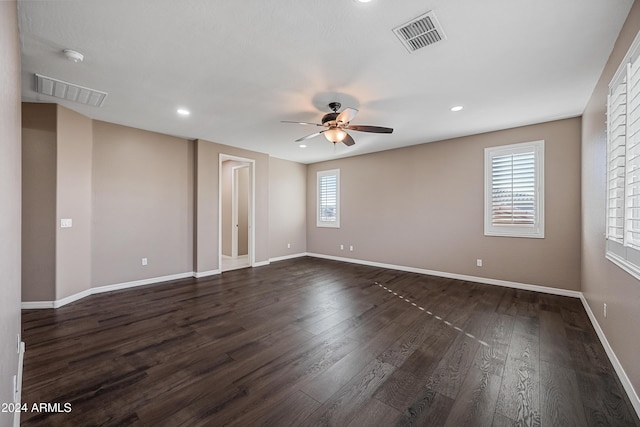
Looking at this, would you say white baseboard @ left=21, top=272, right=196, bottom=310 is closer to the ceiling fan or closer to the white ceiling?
the white ceiling

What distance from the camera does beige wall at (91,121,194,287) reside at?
161 inches

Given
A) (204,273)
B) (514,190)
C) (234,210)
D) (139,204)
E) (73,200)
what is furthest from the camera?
(234,210)

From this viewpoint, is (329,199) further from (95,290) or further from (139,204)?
(95,290)

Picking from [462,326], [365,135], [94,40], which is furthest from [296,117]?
[462,326]

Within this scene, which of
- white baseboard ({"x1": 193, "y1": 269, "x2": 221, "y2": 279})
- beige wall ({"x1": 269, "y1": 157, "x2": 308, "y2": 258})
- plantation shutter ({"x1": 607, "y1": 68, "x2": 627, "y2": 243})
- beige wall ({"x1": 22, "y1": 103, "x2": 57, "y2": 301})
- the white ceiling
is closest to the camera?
the white ceiling

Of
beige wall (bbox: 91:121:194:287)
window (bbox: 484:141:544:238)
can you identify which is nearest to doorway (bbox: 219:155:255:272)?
beige wall (bbox: 91:121:194:287)

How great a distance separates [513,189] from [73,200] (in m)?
6.84

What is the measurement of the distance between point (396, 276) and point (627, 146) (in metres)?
3.80

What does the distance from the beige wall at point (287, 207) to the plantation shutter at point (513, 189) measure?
4645 mm

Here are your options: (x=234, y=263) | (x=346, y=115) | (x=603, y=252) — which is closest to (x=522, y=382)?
(x=603, y=252)

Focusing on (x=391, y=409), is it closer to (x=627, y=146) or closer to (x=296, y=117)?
(x=627, y=146)

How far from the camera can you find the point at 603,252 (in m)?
2.56

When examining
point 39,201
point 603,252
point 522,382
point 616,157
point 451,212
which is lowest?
point 522,382

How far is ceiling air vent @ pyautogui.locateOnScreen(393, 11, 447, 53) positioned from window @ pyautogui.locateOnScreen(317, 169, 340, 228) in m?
4.68
